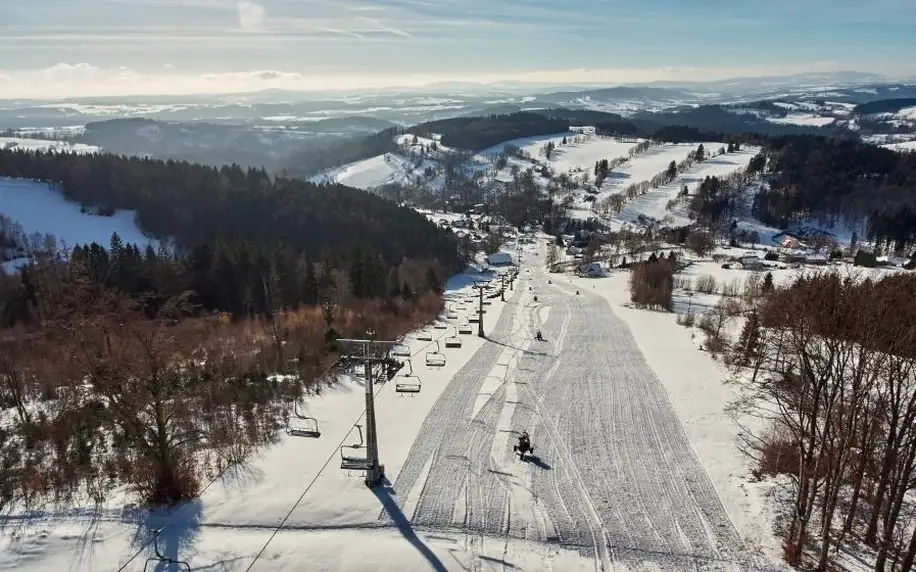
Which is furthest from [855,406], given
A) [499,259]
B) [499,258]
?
[499,258]

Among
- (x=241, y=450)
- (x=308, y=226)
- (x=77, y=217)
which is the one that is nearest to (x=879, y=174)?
(x=308, y=226)

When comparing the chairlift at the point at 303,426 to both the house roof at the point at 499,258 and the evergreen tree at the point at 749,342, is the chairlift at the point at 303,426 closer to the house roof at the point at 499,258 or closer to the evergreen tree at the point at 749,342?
the evergreen tree at the point at 749,342

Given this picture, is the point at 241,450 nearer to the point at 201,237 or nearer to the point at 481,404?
the point at 481,404

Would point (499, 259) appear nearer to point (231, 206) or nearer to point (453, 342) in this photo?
point (231, 206)

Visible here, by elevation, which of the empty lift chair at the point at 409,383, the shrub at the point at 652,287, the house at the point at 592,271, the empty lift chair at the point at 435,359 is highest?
the empty lift chair at the point at 409,383

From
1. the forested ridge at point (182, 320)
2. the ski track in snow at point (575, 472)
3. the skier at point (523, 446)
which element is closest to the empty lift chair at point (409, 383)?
the ski track in snow at point (575, 472)

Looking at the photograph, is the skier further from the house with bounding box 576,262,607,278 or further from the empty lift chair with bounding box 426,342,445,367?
the house with bounding box 576,262,607,278

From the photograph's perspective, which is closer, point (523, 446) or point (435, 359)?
point (523, 446)
